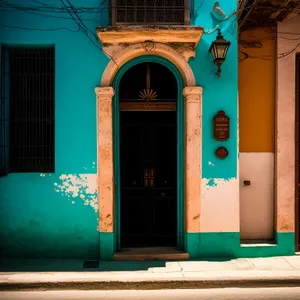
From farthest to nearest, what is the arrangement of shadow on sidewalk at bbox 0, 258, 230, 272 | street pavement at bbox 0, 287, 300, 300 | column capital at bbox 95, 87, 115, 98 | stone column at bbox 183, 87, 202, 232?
stone column at bbox 183, 87, 202, 232 < column capital at bbox 95, 87, 115, 98 < shadow on sidewalk at bbox 0, 258, 230, 272 < street pavement at bbox 0, 287, 300, 300

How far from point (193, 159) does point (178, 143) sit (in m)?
0.47

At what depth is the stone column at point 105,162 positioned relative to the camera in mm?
7334

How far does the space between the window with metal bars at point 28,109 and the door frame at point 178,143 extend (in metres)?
1.18

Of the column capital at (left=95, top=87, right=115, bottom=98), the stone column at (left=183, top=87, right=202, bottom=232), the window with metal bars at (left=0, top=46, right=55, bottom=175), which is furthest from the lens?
the window with metal bars at (left=0, top=46, right=55, bottom=175)

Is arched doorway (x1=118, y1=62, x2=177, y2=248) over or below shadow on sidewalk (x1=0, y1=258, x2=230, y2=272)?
over

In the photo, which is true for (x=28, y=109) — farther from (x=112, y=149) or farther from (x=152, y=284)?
(x=152, y=284)

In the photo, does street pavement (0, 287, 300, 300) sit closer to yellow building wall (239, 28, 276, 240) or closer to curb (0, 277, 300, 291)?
curb (0, 277, 300, 291)

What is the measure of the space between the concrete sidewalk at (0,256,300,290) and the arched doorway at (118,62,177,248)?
0.81 m

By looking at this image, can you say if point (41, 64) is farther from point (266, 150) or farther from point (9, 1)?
point (266, 150)

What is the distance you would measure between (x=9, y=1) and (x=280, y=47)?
16.6 feet

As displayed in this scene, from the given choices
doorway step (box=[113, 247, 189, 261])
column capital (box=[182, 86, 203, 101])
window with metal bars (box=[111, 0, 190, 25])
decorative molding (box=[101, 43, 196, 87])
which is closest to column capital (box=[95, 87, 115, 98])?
decorative molding (box=[101, 43, 196, 87])

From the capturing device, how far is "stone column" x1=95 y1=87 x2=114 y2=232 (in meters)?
7.33

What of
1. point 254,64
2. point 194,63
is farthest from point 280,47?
point 194,63

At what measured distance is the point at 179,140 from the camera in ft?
25.1
